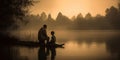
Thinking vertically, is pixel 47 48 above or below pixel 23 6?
below

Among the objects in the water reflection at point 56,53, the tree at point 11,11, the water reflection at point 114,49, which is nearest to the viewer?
the water reflection at point 56,53

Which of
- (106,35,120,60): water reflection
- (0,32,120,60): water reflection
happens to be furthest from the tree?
(106,35,120,60): water reflection

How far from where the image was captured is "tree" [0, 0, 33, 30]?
97.2 feet

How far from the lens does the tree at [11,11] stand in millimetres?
29625

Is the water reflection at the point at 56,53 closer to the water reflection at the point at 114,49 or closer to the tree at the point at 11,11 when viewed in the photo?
the water reflection at the point at 114,49

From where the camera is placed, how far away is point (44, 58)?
18.4 meters

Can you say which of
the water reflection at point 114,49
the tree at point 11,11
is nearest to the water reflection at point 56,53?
the water reflection at point 114,49

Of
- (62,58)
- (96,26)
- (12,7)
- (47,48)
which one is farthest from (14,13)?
(96,26)

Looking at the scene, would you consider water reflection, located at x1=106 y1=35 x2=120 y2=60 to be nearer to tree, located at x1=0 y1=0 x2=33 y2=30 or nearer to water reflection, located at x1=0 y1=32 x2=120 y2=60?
water reflection, located at x1=0 y1=32 x2=120 y2=60

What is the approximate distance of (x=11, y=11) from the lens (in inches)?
1195

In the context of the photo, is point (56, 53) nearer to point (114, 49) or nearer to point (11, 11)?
point (114, 49)

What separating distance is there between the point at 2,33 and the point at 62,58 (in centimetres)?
1352

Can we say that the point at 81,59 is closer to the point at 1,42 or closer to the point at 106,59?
the point at 106,59

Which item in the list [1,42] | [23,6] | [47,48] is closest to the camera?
[47,48]
